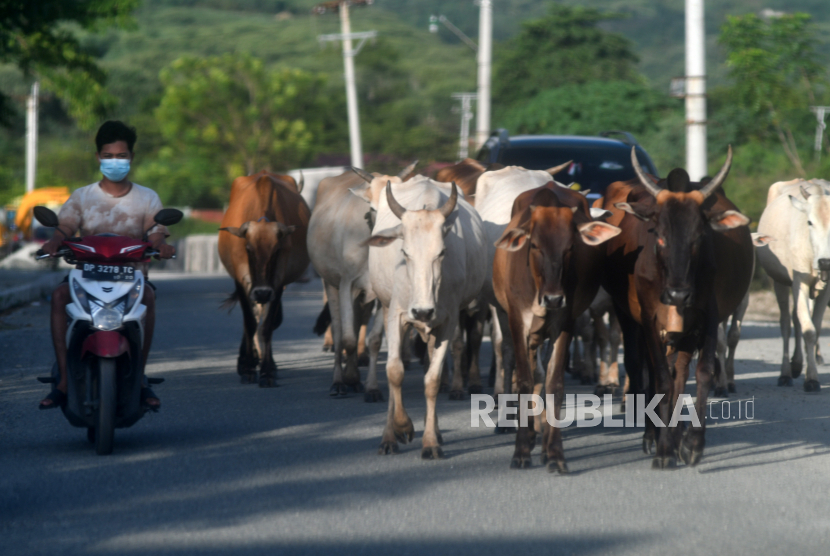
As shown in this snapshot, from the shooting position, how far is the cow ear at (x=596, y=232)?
6602 mm

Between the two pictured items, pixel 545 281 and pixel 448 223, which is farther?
pixel 448 223

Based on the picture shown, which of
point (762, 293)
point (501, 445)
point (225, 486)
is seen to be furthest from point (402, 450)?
point (762, 293)

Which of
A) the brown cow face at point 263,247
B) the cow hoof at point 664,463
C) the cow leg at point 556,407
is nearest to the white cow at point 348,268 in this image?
the brown cow face at point 263,247

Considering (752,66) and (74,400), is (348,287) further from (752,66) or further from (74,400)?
(752,66)

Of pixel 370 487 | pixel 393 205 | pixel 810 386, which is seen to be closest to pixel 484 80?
pixel 810 386

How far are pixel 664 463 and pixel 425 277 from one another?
6.02 ft

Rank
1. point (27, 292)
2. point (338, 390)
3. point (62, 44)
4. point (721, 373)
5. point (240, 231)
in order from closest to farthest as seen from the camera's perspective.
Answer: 1. point (338, 390)
2. point (721, 373)
3. point (240, 231)
4. point (27, 292)
5. point (62, 44)

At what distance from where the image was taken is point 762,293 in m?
20.7

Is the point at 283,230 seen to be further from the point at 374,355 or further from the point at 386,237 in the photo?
the point at 386,237

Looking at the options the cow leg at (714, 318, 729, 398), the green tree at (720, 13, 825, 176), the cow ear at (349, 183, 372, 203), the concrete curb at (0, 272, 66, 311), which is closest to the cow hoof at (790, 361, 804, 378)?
the cow leg at (714, 318, 729, 398)

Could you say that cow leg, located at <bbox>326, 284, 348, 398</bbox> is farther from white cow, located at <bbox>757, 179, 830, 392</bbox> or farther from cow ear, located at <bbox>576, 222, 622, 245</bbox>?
white cow, located at <bbox>757, 179, 830, 392</bbox>

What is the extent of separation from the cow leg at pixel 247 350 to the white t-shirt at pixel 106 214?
287 cm

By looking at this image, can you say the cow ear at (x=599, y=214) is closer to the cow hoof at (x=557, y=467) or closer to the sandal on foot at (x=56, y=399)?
the cow hoof at (x=557, y=467)

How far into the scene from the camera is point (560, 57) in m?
59.2
